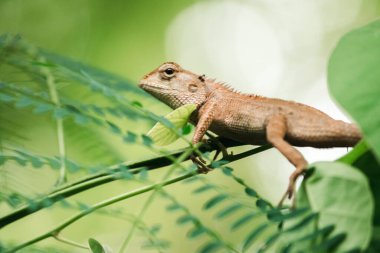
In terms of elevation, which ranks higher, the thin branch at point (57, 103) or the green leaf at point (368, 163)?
the thin branch at point (57, 103)

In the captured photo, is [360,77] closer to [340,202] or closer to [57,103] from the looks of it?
[340,202]

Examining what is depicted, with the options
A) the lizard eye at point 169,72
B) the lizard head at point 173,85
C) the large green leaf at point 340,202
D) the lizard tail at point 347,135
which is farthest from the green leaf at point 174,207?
the lizard eye at point 169,72

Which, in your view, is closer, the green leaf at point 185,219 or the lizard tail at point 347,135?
the green leaf at point 185,219

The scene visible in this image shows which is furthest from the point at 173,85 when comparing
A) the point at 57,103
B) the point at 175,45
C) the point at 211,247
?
the point at 175,45

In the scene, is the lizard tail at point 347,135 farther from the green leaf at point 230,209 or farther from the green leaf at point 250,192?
the green leaf at point 230,209

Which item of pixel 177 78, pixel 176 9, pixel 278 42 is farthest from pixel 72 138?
pixel 278 42
